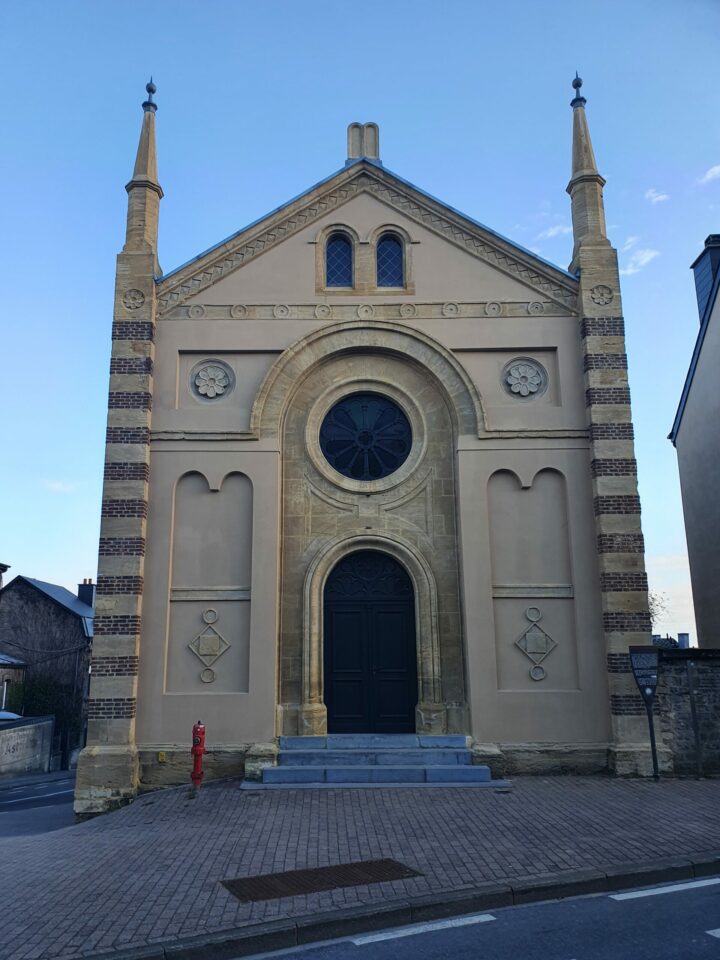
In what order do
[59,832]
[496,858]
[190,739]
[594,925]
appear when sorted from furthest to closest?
[190,739] → [59,832] → [496,858] → [594,925]

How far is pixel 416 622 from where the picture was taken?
13.5 metres

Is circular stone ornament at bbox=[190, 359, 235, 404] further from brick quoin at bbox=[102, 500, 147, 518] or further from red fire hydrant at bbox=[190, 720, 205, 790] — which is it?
red fire hydrant at bbox=[190, 720, 205, 790]

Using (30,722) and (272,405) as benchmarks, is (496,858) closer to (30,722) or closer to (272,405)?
(272,405)

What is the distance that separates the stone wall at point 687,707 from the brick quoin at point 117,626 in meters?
9.12

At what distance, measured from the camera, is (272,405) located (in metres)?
14.2

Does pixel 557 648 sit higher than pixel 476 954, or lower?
higher

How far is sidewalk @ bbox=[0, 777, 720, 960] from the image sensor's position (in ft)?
20.4

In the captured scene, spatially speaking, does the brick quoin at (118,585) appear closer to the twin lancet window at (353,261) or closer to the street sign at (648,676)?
the twin lancet window at (353,261)

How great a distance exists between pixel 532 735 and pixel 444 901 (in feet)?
21.6

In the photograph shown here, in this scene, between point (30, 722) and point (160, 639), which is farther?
point (30, 722)

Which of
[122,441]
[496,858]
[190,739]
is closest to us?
[496,858]

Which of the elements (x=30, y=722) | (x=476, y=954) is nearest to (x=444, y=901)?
(x=476, y=954)

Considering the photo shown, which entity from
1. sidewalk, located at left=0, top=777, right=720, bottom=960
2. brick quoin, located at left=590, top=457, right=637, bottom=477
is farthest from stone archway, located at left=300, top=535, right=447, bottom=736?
brick quoin, located at left=590, top=457, right=637, bottom=477

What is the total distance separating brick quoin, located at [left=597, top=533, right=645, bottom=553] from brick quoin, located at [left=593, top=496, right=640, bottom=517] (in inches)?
17.3
